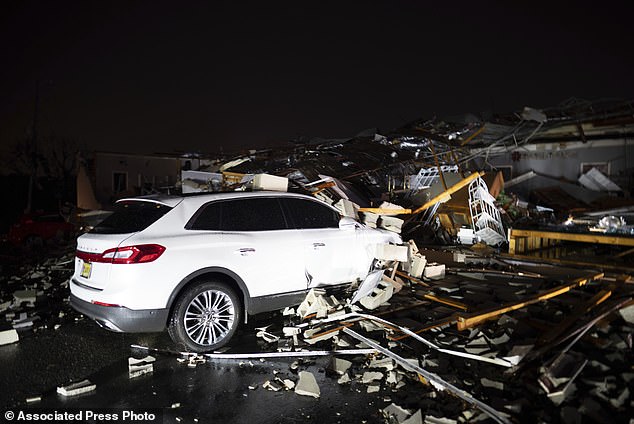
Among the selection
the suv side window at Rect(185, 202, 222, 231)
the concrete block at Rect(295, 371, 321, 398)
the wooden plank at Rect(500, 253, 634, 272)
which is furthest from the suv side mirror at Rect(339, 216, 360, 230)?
the wooden plank at Rect(500, 253, 634, 272)

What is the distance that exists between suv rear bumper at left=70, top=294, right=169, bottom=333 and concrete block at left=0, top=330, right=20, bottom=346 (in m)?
1.73

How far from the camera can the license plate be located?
4.95 metres

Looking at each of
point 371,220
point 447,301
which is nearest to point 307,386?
point 447,301

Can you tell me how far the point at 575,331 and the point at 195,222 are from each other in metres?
4.27

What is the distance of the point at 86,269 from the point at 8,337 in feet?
5.64

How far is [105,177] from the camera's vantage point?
23422 millimetres

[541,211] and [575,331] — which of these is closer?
[575,331]

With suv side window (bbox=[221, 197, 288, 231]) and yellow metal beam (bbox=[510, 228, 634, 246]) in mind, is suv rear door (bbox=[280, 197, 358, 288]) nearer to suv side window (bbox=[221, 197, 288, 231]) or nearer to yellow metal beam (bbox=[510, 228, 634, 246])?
suv side window (bbox=[221, 197, 288, 231])

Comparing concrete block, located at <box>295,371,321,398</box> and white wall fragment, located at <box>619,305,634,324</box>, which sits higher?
white wall fragment, located at <box>619,305,634,324</box>

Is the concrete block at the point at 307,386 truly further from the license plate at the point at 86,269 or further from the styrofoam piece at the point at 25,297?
the styrofoam piece at the point at 25,297

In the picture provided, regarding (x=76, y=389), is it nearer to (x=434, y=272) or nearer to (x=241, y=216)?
(x=241, y=216)

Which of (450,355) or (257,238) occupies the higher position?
(257,238)

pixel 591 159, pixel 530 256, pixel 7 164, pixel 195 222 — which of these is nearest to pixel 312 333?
pixel 195 222

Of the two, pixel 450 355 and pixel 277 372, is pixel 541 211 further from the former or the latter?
pixel 277 372
